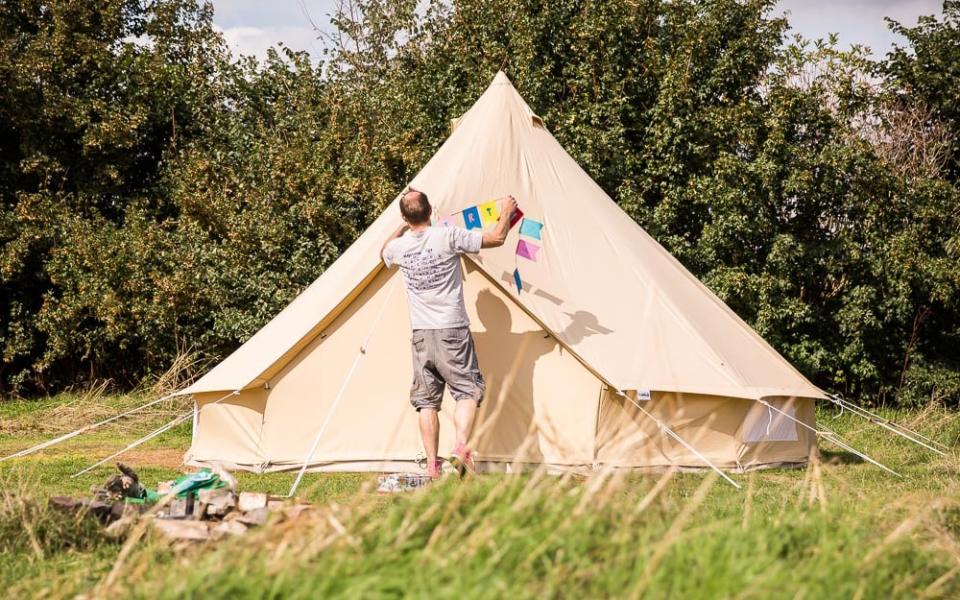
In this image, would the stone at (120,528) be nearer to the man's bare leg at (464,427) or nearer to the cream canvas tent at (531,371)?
the man's bare leg at (464,427)

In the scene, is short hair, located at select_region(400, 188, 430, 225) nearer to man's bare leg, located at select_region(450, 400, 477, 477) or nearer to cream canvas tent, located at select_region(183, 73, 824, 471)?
cream canvas tent, located at select_region(183, 73, 824, 471)

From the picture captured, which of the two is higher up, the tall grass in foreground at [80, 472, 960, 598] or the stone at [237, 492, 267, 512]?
the tall grass in foreground at [80, 472, 960, 598]

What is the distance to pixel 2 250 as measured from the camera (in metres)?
12.7

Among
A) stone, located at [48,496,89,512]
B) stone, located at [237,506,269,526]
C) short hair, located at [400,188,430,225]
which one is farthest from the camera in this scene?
short hair, located at [400,188,430,225]

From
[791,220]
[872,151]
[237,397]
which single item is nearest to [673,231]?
[791,220]

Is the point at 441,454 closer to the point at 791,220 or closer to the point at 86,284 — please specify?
the point at 791,220

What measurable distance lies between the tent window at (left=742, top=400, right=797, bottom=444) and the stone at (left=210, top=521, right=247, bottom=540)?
3.37 metres

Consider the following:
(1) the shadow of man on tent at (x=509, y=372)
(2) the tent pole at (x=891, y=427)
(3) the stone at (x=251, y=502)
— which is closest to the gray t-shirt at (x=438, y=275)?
(1) the shadow of man on tent at (x=509, y=372)

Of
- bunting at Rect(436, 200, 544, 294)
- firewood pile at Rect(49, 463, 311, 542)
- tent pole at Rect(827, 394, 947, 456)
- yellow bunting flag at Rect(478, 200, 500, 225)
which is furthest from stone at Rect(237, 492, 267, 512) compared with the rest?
tent pole at Rect(827, 394, 947, 456)

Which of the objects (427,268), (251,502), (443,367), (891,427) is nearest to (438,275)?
(427,268)

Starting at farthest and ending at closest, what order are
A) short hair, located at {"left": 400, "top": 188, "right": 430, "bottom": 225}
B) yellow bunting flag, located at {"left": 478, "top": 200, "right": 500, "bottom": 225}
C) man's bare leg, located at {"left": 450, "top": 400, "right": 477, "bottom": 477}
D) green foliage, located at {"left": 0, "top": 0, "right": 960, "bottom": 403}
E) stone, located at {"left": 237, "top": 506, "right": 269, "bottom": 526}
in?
1. green foliage, located at {"left": 0, "top": 0, "right": 960, "bottom": 403}
2. yellow bunting flag, located at {"left": 478, "top": 200, "right": 500, "bottom": 225}
3. short hair, located at {"left": 400, "top": 188, "right": 430, "bottom": 225}
4. man's bare leg, located at {"left": 450, "top": 400, "right": 477, "bottom": 477}
5. stone, located at {"left": 237, "top": 506, "right": 269, "bottom": 526}

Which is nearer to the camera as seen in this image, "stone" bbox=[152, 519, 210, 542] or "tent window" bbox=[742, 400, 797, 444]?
"stone" bbox=[152, 519, 210, 542]

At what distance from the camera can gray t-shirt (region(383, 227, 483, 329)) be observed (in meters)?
5.62

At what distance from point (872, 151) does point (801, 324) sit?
78.0 inches
